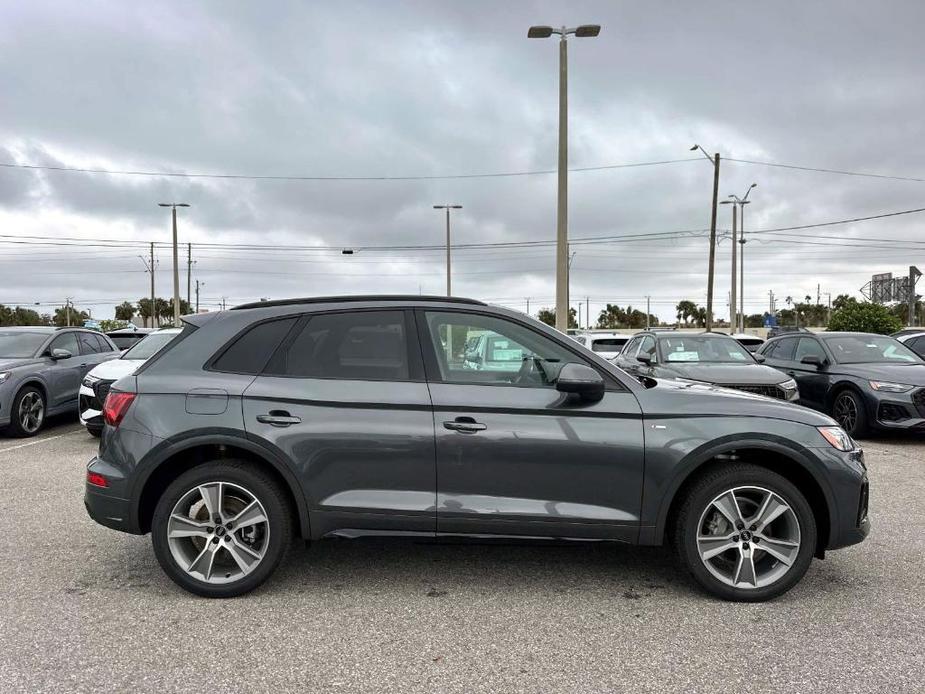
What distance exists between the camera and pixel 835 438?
3.57 m

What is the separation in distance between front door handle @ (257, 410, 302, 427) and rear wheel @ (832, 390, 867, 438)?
7.76m

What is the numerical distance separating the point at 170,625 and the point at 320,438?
3.87ft

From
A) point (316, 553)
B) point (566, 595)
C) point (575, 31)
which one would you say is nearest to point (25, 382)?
point (316, 553)

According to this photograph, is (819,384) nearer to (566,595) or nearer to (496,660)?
(566,595)

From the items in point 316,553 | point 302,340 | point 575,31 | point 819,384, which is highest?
point 575,31

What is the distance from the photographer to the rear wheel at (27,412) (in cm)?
887

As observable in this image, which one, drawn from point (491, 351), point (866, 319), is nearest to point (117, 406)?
point (491, 351)

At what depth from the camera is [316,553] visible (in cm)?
429

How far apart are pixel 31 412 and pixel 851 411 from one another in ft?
37.7

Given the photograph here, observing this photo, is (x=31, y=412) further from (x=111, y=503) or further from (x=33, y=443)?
(x=111, y=503)

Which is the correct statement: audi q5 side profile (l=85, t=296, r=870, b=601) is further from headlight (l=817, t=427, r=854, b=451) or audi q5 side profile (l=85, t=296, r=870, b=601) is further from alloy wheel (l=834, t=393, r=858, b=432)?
alloy wheel (l=834, t=393, r=858, b=432)

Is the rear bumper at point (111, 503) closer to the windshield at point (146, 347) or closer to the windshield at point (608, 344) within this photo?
the windshield at point (146, 347)

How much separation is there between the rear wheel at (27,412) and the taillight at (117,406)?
6.58 meters

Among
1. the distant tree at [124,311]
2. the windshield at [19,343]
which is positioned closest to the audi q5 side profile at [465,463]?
the windshield at [19,343]
